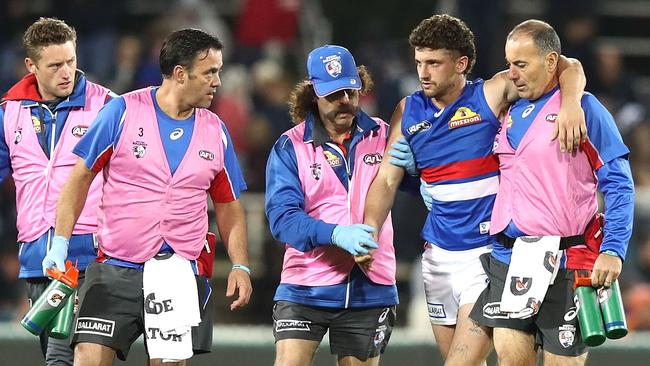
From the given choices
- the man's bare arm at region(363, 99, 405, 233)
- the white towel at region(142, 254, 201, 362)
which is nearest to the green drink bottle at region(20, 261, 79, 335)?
the white towel at region(142, 254, 201, 362)

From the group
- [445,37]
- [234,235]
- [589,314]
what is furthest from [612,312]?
[234,235]

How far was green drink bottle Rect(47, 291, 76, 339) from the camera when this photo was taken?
619cm

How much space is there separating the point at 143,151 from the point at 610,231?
221 cm

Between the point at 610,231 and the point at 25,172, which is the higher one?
the point at 25,172

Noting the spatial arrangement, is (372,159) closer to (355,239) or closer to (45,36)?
(355,239)

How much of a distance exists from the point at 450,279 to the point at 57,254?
194 centimetres

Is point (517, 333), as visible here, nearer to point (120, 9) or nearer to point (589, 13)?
point (589, 13)

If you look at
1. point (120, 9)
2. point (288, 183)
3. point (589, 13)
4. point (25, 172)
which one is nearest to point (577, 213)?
point (288, 183)

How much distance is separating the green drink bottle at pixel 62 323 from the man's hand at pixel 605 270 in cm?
245

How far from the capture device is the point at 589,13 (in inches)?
470

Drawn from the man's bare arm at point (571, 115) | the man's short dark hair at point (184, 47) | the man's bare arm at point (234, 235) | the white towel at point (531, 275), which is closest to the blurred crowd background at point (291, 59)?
the man's bare arm at point (234, 235)

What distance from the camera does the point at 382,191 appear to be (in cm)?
654

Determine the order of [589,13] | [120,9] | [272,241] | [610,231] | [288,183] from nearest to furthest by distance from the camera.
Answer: [610,231], [288,183], [272,241], [589,13], [120,9]

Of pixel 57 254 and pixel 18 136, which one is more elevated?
pixel 18 136
